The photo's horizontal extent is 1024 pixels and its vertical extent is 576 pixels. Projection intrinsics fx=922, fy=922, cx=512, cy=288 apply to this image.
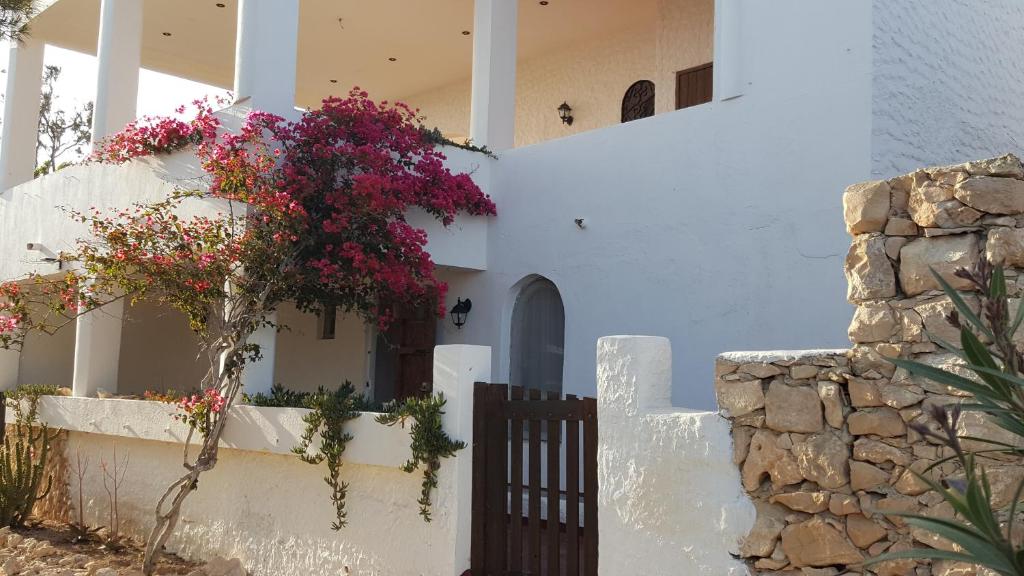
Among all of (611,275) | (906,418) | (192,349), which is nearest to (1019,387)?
(906,418)

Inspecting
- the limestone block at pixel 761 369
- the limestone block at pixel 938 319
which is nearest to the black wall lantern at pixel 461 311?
the limestone block at pixel 761 369

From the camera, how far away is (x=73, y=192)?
36.5 ft

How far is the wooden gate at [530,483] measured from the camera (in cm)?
552

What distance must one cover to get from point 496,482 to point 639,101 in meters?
7.87

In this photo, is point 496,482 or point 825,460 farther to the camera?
point 496,482

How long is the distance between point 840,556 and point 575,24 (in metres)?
9.87

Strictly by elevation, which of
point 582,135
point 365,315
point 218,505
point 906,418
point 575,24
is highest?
point 575,24

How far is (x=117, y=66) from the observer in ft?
34.9

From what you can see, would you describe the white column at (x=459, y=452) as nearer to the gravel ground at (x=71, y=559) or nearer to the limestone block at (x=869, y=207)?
the gravel ground at (x=71, y=559)

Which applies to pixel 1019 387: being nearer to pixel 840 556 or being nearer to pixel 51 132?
pixel 840 556

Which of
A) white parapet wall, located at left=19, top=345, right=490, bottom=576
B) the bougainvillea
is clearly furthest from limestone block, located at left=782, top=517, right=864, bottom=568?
the bougainvillea

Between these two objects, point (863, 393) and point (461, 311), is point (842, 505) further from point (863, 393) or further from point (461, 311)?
point (461, 311)

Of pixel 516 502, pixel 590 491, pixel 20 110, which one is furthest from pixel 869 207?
pixel 20 110

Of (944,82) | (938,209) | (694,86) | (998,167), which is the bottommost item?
(938,209)
